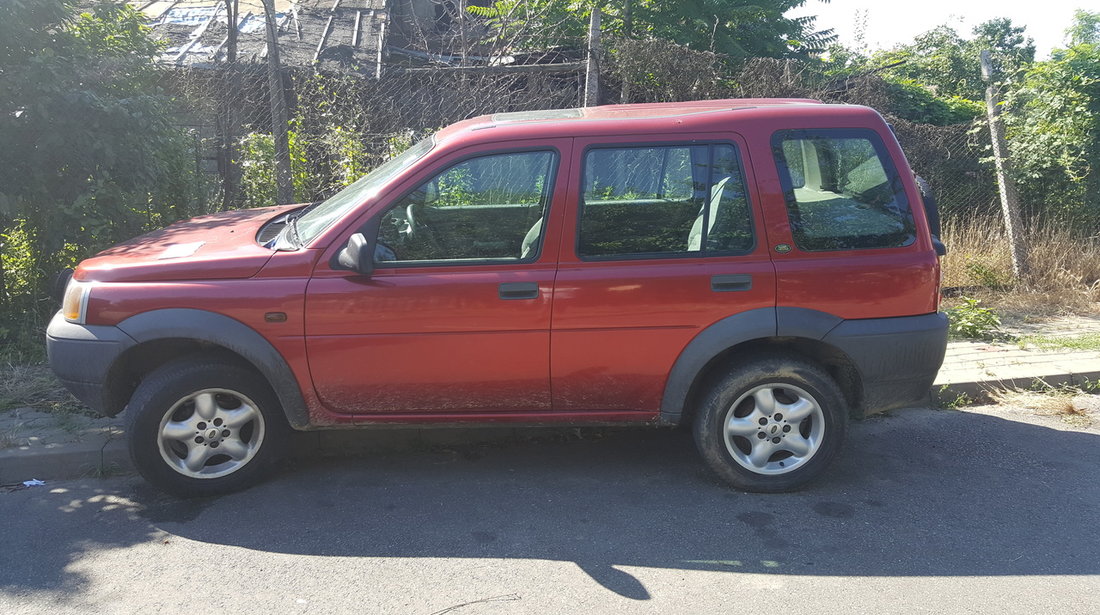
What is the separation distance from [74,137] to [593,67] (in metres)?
4.47

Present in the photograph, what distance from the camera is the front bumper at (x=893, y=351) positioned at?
4.09m

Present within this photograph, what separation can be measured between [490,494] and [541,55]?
659 cm

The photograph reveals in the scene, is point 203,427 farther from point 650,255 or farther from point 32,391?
point 650,255

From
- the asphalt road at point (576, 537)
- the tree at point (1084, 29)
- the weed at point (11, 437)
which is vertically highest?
the tree at point (1084, 29)

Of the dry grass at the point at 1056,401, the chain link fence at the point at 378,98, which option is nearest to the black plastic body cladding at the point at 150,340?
the chain link fence at the point at 378,98

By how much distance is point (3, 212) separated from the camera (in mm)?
5770

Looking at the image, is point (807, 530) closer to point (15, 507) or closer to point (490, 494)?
point (490, 494)

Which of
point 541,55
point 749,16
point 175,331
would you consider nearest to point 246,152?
point 541,55

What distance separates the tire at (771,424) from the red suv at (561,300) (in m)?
0.01

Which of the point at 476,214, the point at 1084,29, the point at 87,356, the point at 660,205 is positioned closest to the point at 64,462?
the point at 87,356

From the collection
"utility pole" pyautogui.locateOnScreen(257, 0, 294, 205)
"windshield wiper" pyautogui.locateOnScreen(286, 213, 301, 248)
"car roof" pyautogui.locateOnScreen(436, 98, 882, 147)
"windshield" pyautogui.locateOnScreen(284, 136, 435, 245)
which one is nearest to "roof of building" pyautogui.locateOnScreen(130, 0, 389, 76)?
"utility pole" pyautogui.locateOnScreen(257, 0, 294, 205)

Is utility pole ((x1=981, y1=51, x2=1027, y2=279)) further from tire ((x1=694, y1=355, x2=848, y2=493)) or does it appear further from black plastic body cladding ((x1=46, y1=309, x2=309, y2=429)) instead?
black plastic body cladding ((x1=46, y1=309, x2=309, y2=429))

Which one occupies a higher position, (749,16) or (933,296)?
(749,16)

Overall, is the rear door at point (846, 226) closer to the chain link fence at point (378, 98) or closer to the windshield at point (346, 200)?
the windshield at point (346, 200)
